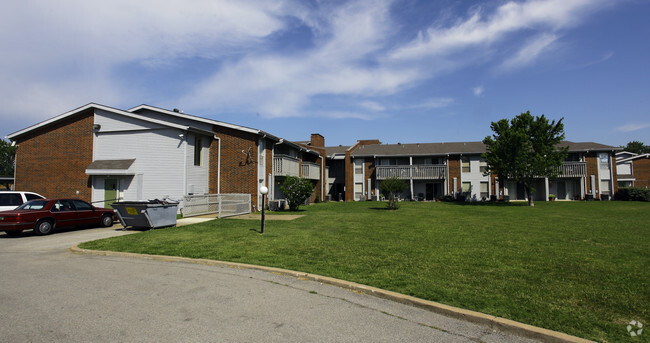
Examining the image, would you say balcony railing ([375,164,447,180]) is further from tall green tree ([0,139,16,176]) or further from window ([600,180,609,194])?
tall green tree ([0,139,16,176])

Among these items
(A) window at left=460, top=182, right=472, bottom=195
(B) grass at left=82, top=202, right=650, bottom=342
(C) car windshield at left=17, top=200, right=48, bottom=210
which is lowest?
(B) grass at left=82, top=202, right=650, bottom=342

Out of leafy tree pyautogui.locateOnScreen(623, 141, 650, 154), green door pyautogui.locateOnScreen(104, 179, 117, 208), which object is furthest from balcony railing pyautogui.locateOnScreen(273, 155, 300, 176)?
leafy tree pyautogui.locateOnScreen(623, 141, 650, 154)

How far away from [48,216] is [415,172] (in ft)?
99.8

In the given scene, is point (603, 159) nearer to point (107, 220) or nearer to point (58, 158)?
point (107, 220)

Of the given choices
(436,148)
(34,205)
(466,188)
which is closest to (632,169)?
(466,188)

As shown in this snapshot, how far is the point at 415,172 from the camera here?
36.3m

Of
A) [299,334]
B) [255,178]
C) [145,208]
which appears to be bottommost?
[299,334]

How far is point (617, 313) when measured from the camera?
4.57m

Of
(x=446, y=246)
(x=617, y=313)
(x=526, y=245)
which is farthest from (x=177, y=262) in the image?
(x=526, y=245)

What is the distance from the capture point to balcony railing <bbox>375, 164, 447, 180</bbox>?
3581 cm

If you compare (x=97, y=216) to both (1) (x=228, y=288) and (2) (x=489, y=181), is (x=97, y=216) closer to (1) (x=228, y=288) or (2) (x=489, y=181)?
(1) (x=228, y=288)

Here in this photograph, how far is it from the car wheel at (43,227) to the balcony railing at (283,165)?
42.8 ft

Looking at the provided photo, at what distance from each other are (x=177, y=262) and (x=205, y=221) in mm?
7605

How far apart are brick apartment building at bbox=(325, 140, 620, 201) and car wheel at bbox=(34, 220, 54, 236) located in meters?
26.5
